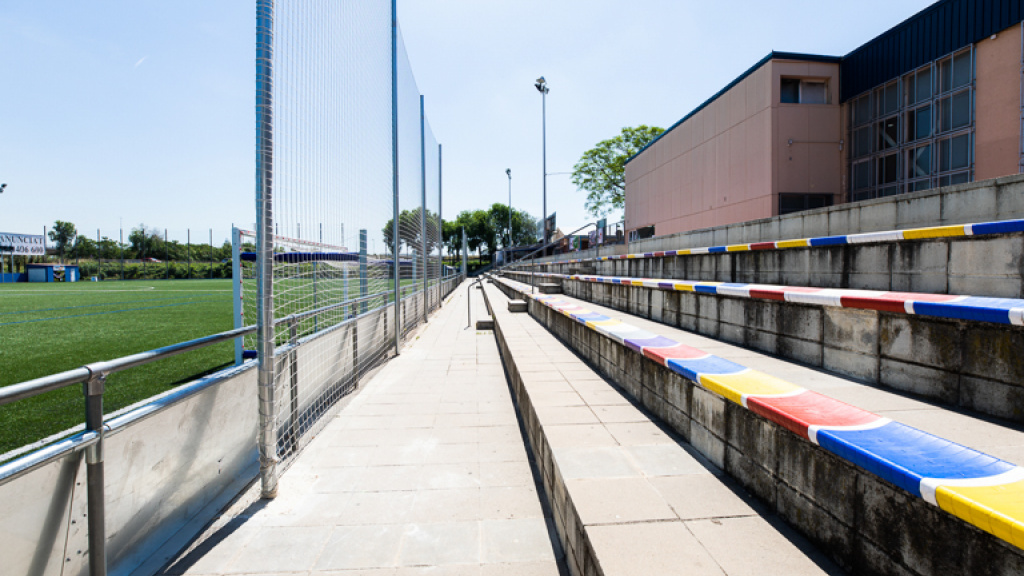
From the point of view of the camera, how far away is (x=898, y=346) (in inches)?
91.0

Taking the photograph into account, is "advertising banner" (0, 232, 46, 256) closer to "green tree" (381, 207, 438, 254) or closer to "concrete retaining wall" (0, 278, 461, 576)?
"green tree" (381, 207, 438, 254)

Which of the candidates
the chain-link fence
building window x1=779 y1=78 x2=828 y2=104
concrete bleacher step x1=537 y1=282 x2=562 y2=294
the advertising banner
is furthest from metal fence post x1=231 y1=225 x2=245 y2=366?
the advertising banner

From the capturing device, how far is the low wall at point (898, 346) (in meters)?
1.84

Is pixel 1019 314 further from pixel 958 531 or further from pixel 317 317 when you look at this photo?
pixel 317 317

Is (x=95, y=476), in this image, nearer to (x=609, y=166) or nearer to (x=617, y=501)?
(x=617, y=501)

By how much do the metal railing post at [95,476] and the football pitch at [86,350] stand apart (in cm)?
244

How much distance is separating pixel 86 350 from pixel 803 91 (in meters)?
17.9

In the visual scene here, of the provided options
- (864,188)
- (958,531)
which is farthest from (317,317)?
(864,188)

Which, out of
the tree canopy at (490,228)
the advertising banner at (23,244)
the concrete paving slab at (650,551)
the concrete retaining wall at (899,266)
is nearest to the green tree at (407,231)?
the concrete retaining wall at (899,266)

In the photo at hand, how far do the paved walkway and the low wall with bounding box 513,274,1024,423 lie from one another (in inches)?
80.9

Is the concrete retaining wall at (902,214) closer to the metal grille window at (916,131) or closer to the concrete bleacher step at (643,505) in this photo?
the concrete bleacher step at (643,505)

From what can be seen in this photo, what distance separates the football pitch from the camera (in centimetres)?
396

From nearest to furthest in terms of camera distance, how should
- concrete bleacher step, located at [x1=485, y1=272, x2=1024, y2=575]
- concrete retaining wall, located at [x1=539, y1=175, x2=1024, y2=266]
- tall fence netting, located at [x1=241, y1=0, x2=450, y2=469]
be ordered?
concrete bleacher step, located at [x1=485, y1=272, x2=1024, y2=575]
tall fence netting, located at [x1=241, y1=0, x2=450, y2=469]
concrete retaining wall, located at [x1=539, y1=175, x2=1024, y2=266]

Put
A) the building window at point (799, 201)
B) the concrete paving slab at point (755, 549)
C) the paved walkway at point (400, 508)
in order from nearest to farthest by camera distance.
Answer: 1. the concrete paving slab at point (755, 549)
2. the paved walkway at point (400, 508)
3. the building window at point (799, 201)
